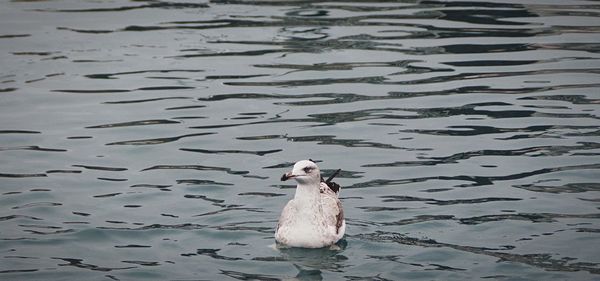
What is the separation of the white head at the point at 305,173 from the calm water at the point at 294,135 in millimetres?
747

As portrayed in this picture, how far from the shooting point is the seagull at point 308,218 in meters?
12.5

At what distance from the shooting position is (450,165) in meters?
15.5

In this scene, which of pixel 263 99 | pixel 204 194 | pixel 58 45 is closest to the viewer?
pixel 204 194

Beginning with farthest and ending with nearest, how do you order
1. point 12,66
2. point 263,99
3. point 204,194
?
point 12,66, point 263,99, point 204,194

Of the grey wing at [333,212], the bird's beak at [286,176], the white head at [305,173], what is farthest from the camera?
the grey wing at [333,212]

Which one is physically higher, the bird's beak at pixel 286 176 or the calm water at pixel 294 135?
the bird's beak at pixel 286 176

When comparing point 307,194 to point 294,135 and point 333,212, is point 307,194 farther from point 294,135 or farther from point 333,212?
point 294,135

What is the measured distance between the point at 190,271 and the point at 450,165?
5.04 metres

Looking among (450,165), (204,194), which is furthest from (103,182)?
(450,165)

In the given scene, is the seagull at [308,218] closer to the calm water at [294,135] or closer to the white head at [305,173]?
the white head at [305,173]

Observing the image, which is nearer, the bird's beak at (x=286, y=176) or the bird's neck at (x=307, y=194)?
the bird's beak at (x=286, y=176)

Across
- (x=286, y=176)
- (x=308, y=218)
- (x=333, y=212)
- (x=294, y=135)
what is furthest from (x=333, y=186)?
(x=294, y=135)

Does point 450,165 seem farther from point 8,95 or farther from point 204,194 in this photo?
point 8,95

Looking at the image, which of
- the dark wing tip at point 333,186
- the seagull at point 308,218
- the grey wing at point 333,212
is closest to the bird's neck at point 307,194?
the seagull at point 308,218
